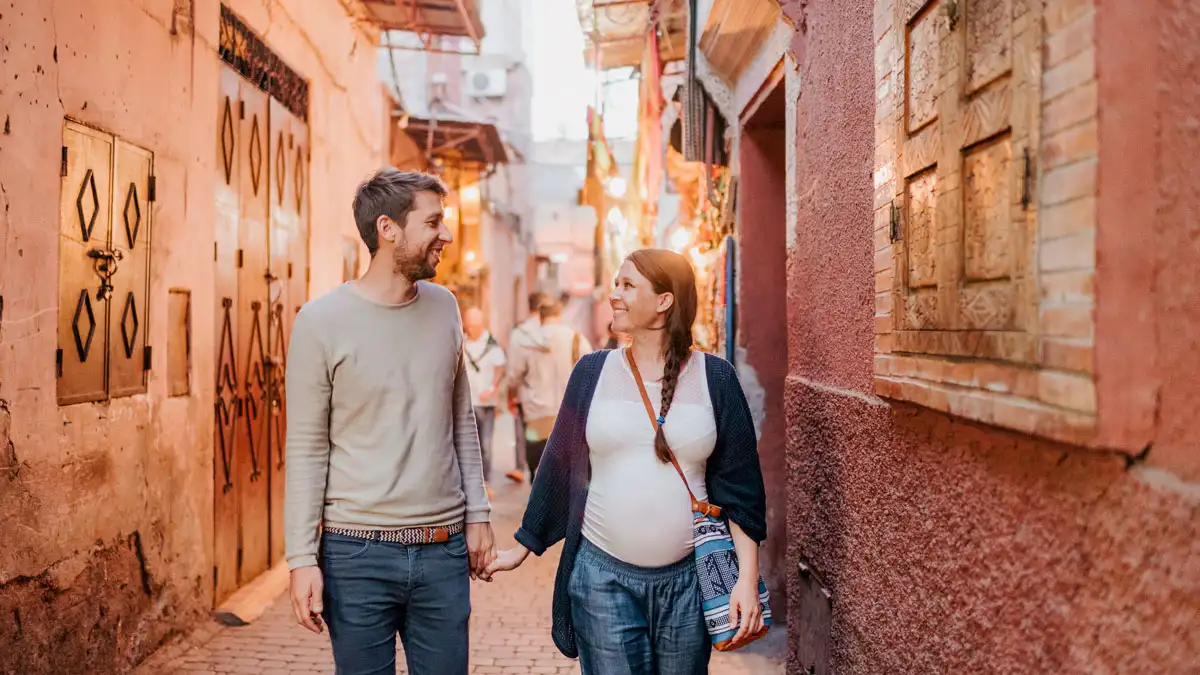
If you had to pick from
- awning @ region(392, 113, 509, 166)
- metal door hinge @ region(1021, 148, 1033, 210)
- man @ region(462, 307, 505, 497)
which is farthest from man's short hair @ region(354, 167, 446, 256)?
awning @ region(392, 113, 509, 166)

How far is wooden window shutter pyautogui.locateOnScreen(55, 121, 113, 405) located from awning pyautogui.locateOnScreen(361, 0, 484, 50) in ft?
15.9

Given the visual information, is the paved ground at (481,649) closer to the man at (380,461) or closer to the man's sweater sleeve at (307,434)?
the man at (380,461)

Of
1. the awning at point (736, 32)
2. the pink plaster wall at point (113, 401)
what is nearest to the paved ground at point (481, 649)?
the pink plaster wall at point (113, 401)

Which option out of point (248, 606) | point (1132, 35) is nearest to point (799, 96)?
point (1132, 35)

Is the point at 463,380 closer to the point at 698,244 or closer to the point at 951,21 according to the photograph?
the point at 951,21

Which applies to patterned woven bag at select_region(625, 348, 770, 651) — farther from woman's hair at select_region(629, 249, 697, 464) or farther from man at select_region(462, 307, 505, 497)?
man at select_region(462, 307, 505, 497)

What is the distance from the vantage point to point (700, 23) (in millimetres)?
6367

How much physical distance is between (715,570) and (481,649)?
114 inches

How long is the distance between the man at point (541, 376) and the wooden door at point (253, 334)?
3087mm

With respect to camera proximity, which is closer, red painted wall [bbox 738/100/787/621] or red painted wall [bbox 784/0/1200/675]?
red painted wall [bbox 784/0/1200/675]

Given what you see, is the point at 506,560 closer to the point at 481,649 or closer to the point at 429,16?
the point at 481,649

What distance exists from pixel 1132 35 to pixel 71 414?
4197 millimetres

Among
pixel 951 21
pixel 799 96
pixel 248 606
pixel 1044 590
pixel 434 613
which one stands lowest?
pixel 248 606

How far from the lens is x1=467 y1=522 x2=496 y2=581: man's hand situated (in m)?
2.87
